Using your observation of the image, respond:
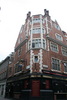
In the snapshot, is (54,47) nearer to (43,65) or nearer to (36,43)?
(36,43)

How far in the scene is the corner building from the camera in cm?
1716

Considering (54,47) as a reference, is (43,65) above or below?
below

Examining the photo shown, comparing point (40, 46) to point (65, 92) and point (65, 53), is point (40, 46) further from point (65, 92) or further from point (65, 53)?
point (65, 92)

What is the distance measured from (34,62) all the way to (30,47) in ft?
11.3

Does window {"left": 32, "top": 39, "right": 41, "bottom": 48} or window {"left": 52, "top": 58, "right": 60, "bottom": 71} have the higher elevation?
window {"left": 32, "top": 39, "right": 41, "bottom": 48}

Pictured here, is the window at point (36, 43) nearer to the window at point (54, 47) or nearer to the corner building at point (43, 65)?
the corner building at point (43, 65)

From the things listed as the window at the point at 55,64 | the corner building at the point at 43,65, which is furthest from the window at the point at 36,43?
the window at the point at 55,64

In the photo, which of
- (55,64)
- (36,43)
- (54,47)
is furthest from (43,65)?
(54,47)

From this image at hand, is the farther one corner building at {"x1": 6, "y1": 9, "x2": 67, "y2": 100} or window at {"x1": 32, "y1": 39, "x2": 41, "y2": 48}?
window at {"x1": 32, "y1": 39, "x2": 41, "y2": 48}

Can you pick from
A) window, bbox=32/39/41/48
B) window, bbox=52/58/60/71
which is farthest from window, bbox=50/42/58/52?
window, bbox=32/39/41/48

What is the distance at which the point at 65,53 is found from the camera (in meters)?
24.9

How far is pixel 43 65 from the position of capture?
61.1ft

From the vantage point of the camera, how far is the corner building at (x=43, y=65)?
1716 centimetres

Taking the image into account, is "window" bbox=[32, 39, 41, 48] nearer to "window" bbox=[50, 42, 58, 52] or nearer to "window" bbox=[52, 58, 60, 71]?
"window" bbox=[50, 42, 58, 52]
